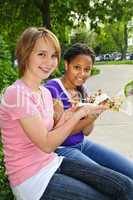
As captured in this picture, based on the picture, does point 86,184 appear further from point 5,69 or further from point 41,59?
point 5,69

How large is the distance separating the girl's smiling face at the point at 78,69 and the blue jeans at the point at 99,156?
1.60 feet

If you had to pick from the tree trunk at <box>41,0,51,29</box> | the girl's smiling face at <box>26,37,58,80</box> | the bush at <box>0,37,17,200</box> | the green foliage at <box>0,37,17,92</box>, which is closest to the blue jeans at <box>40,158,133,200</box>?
the girl's smiling face at <box>26,37,58,80</box>

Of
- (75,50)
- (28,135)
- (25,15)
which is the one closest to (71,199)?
(28,135)

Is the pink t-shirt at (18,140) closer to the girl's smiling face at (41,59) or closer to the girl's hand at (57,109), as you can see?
the girl's smiling face at (41,59)

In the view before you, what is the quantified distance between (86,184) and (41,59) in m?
0.84

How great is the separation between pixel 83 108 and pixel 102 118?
8045 millimetres

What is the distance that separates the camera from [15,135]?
3.18m

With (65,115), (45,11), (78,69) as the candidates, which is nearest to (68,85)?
(78,69)

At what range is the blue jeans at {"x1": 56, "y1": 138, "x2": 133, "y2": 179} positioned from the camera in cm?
373

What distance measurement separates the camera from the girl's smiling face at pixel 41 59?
3.35 meters

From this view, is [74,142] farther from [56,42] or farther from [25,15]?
[25,15]

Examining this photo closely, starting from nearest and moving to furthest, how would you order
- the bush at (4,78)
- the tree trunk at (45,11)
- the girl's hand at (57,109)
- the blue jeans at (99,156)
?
the girl's hand at (57,109) → the blue jeans at (99,156) → the bush at (4,78) → the tree trunk at (45,11)

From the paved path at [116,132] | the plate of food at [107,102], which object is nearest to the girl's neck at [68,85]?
the plate of food at [107,102]

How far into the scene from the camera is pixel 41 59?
11.1ft
